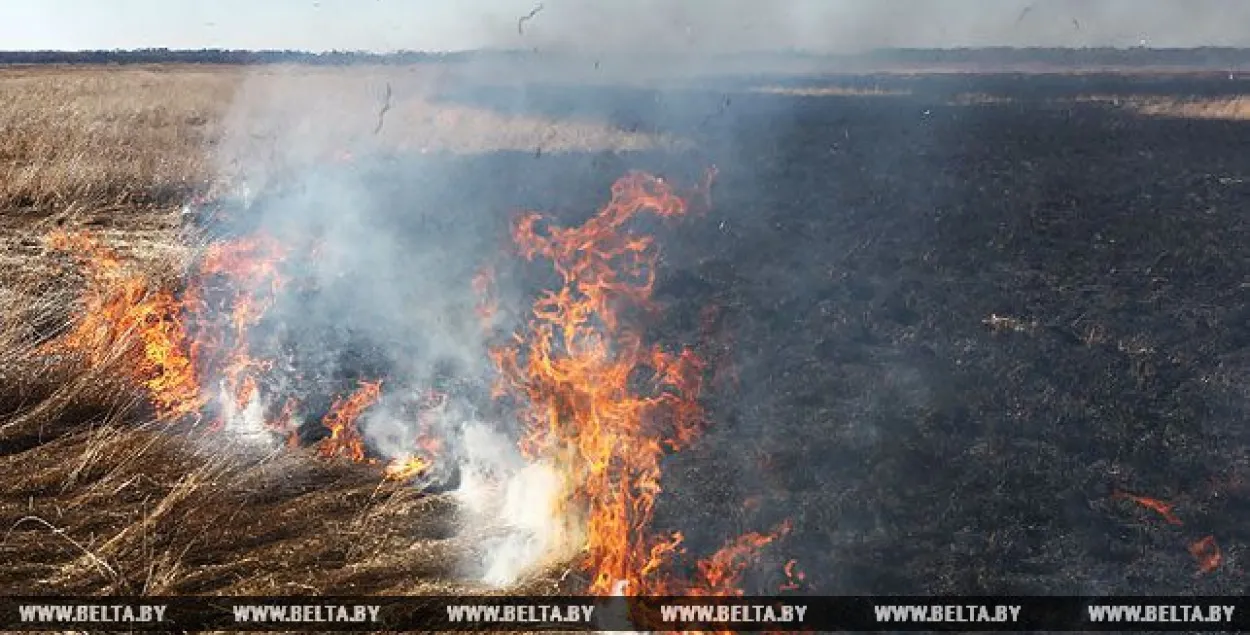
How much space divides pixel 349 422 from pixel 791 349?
5060 millimetres

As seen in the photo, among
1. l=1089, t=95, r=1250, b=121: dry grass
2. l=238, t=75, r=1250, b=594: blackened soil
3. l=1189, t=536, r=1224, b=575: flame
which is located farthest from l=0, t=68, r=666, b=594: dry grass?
l=1089, t=95, r=1250, b=121: dry grass

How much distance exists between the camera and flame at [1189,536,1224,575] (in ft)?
18.9

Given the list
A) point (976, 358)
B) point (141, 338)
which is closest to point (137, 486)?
point (141, 338)

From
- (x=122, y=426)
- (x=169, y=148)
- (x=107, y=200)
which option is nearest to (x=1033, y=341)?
(x=122, y=426)

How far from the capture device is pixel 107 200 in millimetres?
14688

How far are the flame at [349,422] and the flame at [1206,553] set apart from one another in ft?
22.9

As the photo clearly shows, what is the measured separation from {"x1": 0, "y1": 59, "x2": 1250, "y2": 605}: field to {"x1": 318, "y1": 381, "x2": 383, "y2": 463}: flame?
0.25 metres

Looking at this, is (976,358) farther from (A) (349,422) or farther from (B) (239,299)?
(B) (239,299)

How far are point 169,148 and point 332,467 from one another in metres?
14.5

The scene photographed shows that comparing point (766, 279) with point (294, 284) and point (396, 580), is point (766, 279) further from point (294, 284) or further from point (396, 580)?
point (396, 580)

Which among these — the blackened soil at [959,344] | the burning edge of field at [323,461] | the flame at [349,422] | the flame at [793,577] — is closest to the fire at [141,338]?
the burning edge of field at [323,461]

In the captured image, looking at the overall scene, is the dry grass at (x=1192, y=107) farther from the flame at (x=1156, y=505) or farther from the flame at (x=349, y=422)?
the flame at (x=349, y=422)

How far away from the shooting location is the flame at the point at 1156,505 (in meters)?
6.27

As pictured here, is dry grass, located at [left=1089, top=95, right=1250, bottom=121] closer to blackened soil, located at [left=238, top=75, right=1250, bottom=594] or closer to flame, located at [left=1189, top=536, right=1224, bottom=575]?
blackened soil, located at [left=238, top=75, right=1250, bottom=594]
